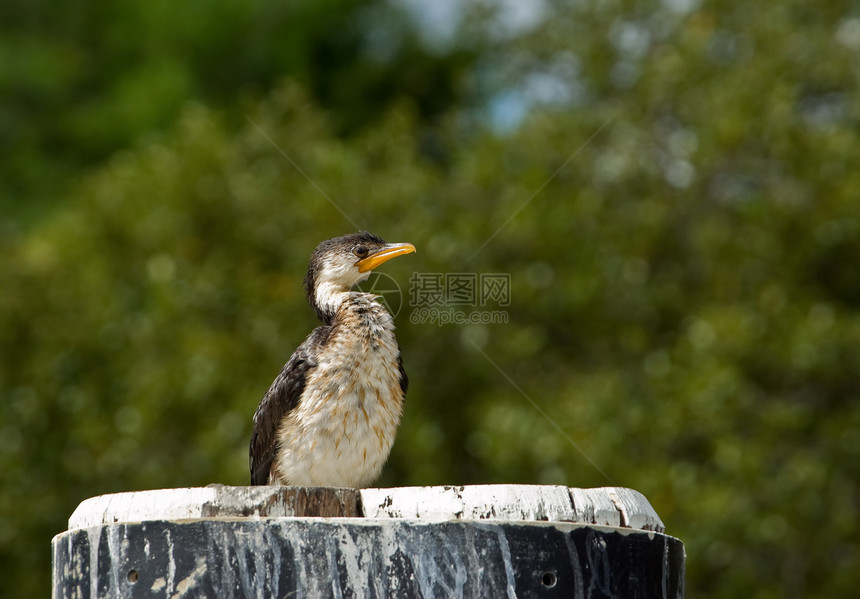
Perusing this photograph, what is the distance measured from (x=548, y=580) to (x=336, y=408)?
2.02 m

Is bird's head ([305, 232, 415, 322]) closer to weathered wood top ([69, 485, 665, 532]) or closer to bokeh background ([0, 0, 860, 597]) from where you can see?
weathered wood top ([69, 485, 665, 532])

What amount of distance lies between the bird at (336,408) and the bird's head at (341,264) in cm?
20

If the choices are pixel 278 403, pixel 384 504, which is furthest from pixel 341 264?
pixel 384 504

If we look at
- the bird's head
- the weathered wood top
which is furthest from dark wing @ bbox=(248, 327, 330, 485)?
the weathered wood top

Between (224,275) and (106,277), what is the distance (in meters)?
2.30

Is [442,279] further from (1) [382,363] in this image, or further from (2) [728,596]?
(1) [382,363]

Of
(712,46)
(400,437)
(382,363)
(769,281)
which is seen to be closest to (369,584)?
(382,363)

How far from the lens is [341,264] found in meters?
5.23

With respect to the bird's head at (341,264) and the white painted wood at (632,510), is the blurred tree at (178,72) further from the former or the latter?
the white painted wood at (632,510)

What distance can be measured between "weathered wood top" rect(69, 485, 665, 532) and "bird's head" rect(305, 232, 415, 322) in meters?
2.41

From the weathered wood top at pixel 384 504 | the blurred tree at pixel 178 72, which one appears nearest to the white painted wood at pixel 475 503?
the weathered wood top at pixel 384 504

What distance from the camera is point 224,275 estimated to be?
37.4 ft

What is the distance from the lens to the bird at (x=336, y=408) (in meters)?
4.55

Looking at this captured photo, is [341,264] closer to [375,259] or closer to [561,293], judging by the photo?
[375,259]
